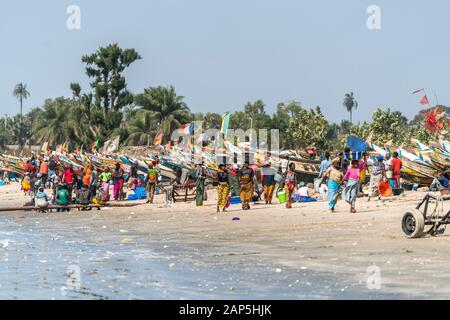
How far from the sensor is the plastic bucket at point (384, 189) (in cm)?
2439

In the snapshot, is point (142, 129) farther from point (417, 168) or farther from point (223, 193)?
point (223, 193)

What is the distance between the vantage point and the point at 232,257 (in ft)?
47.2

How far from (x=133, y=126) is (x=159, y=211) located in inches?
1921

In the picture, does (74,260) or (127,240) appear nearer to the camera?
(74,260)

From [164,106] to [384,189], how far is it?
169ft

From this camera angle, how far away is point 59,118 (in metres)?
91.2

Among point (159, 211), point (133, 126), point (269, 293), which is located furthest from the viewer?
point (133, 126)

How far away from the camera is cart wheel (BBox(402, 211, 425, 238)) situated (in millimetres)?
14836

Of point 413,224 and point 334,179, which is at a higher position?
point 334,179

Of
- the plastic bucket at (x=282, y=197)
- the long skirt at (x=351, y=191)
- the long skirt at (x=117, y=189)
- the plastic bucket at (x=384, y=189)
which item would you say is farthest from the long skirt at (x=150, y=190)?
the long skirt at (x=351, y=191)

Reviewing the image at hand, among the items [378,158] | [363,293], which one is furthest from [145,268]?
[378,158]

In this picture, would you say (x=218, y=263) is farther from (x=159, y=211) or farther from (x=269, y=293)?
(x=159, y=211)

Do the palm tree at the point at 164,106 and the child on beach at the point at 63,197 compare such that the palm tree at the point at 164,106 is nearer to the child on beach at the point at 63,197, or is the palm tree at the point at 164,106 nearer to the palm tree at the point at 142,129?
the palm tree at the point at 142,129

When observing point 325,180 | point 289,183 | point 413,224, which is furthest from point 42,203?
point 413,224
